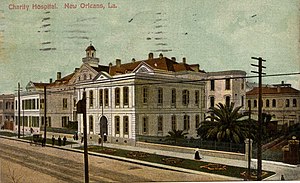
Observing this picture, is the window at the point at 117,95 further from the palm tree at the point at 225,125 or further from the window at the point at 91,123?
the palm tree at the point at 225,125

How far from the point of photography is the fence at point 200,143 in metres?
1.77

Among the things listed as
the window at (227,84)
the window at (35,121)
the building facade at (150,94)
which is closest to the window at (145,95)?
the building facade at (150,94)

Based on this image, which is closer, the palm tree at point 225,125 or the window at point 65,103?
the palm tree at point 225,125

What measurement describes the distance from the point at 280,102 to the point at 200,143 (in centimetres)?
41

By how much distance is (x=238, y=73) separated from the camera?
5.96ft

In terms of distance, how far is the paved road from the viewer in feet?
6.00

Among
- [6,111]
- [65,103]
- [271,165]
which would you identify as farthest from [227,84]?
[6,111]

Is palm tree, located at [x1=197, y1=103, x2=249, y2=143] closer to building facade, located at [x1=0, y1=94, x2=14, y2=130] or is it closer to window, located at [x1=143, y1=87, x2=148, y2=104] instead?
window, located at [x1=143, y1=87, x2=148, y2=104]

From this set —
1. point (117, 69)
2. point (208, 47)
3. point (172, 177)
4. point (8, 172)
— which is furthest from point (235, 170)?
point (8, 172)

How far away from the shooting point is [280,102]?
1.78 meters

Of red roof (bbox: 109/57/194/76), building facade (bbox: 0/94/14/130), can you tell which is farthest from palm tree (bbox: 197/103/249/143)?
building facade (bbox: 0/94/14/130)

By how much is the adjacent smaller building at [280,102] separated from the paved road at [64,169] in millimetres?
378

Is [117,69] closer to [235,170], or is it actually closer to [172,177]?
[172,177]

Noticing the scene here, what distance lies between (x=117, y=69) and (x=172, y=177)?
566 millimetres
